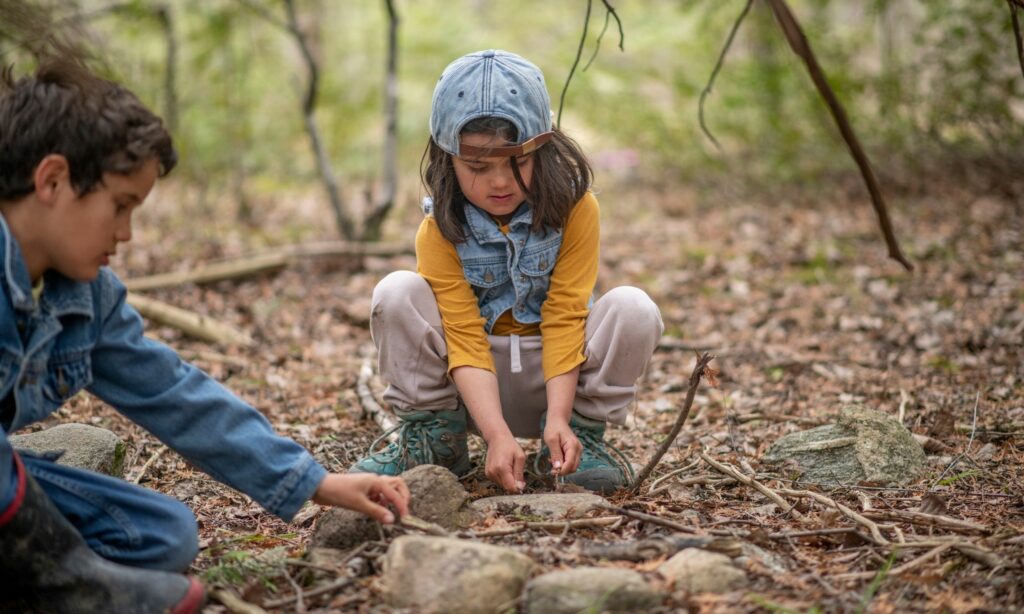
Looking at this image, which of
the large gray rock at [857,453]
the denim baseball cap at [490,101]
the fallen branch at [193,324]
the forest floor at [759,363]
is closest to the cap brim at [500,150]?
the denim baseball cap at [490,101]

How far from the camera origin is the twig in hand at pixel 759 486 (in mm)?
2730

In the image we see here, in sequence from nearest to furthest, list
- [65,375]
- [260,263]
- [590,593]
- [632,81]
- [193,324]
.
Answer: [590,593], [65,375], [193,324], [260,263], [632,81]

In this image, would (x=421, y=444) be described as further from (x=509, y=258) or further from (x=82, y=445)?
(x=82, y=445)

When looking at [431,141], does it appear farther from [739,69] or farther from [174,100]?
[739,69]

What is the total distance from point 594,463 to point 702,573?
91 cm

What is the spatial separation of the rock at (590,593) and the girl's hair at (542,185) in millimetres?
1299

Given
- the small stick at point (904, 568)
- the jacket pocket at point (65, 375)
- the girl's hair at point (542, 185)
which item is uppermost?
the girl's hair at point (542, 185)

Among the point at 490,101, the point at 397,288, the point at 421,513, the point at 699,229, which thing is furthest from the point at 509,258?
the point at 699,229

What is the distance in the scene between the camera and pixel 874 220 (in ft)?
24.0

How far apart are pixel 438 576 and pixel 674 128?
817 cm

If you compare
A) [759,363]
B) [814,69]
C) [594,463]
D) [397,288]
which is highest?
[814,69]

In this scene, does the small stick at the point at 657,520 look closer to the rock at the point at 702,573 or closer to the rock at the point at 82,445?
the rock at the point at 702,573

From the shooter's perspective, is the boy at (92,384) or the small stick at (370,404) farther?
the small stick at (370,404)

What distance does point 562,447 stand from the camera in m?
2.81
